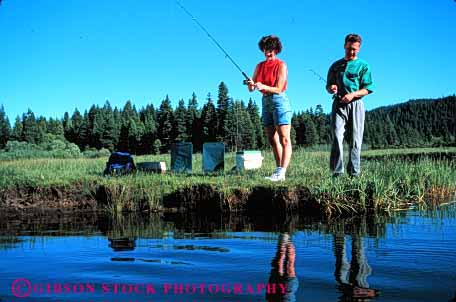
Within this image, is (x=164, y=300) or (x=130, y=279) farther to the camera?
(x=130, y=279)

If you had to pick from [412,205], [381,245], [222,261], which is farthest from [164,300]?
[412,205]

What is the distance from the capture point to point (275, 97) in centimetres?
736

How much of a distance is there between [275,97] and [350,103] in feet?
3.83

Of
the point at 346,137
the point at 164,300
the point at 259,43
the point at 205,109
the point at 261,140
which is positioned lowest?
the point at 164,300

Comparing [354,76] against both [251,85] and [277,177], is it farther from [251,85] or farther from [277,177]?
[277,177]

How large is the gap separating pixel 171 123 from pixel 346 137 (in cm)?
7259

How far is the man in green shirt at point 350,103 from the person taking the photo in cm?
681

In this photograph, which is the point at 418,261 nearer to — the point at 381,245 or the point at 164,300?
the point at 381,245

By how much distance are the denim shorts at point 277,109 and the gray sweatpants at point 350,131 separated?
2.43 ft

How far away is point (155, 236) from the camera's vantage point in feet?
14.2

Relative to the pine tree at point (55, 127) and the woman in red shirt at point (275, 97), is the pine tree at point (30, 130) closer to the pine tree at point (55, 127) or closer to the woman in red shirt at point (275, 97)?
the pine tree at point (55, 127)

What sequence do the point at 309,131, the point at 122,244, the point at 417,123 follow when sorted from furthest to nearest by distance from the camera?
1. the point at 417,123
2. the point at 309,131
3. the point at 122,244

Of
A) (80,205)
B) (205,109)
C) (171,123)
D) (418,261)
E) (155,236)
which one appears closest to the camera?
(418,261)

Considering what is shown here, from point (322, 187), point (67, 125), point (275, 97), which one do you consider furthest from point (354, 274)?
point (67, 125)
